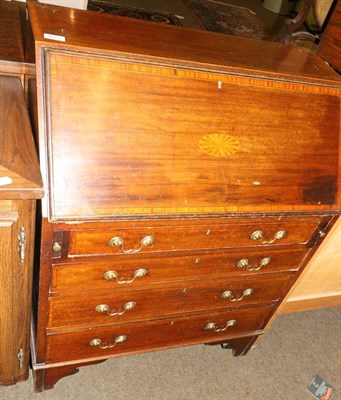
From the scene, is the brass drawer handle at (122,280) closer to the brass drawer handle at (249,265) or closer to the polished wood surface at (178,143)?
the polished wood surface at (178,143)

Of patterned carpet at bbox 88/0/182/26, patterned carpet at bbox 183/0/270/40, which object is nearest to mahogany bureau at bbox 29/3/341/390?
patterned carpet at bbox 88/0/182/26

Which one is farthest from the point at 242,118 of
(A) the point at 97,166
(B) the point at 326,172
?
(A) the point at 97,166

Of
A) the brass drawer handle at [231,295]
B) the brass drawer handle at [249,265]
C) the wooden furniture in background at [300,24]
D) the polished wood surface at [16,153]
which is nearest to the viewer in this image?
the polished wood surface at [16,153]

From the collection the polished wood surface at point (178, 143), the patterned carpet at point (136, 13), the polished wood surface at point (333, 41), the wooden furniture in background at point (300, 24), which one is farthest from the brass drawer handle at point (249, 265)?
the patterned carpet at point (136, 13)

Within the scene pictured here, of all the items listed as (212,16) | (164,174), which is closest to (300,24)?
(164,174)

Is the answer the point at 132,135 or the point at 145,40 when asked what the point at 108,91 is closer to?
the point at 132,135

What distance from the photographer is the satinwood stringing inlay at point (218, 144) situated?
121 cm

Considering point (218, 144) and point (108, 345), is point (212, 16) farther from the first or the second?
point (108, 345)

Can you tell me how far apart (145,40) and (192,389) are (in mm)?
1593

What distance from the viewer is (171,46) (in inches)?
51.1

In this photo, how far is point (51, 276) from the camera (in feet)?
3.89

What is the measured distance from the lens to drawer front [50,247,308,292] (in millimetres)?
1221

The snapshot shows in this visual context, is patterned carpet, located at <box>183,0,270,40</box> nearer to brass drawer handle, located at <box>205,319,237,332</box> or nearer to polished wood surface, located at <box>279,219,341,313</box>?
polished wood surface, located at <box>279,219,341,313</box>

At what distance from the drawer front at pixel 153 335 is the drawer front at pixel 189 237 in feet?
1.47
